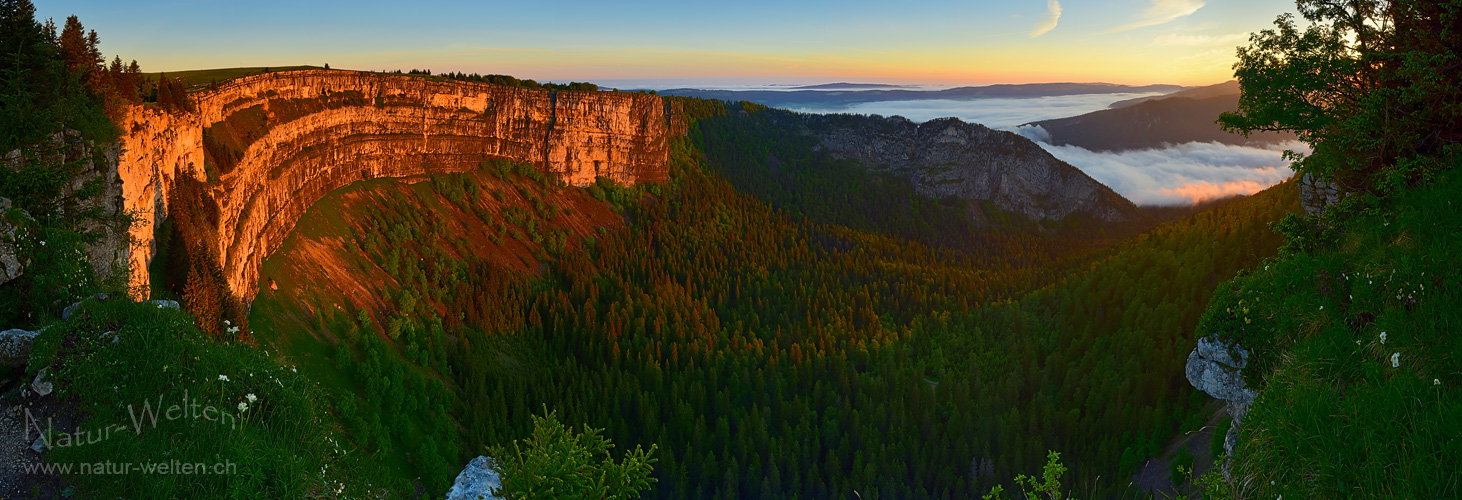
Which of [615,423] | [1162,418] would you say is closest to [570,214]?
[615,423]

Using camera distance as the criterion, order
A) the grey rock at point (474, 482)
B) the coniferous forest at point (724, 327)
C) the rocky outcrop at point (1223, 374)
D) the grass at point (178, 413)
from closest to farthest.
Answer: the grass at point (178, 413) → the coniferous forest at point (724, 327) → the rocky outcrop at point (1223, 374) → the grey rock at point (474, 482)

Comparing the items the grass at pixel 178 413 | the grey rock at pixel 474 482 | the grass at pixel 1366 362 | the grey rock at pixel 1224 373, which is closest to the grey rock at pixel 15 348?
the grass at pixel 178 413

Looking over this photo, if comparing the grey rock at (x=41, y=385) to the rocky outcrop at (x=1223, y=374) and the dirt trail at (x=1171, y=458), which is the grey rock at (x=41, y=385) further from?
the dirt trail at (x=1171, y=458)

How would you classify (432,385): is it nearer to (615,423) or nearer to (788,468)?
(615,423)

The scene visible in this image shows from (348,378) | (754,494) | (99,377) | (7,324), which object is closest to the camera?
(99,377)

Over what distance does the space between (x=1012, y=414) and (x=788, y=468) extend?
3281cm

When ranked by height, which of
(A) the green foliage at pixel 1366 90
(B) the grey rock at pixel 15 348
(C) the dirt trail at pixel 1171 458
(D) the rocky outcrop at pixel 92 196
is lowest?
(C) the dirt trail at pixel 1171 458

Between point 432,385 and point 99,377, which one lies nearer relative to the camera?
point 99,377

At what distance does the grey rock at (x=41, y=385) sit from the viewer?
14.9 m

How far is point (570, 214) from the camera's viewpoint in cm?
13288

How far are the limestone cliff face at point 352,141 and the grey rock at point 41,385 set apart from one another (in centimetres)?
1687

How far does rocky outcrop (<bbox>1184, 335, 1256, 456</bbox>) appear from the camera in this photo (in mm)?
21984

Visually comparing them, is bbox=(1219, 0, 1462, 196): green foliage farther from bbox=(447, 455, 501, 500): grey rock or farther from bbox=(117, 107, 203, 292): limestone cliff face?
bbox=(117, 107, 203, 292): limestone cliff face

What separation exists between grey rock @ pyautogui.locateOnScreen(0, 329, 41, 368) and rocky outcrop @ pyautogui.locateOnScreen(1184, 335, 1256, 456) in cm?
3307
